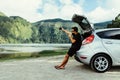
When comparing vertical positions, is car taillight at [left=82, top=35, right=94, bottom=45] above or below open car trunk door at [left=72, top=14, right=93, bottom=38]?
below

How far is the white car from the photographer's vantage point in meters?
12.4

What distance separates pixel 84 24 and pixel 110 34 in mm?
1099

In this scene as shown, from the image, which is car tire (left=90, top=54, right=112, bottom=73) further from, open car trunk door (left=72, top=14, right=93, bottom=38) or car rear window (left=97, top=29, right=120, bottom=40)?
open car trunk door (left=72, top=14, right=93, bottom=38)

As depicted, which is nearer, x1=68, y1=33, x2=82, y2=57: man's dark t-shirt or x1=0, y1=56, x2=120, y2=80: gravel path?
x1=0, y1=56, x2=120, y2=80: gravel path

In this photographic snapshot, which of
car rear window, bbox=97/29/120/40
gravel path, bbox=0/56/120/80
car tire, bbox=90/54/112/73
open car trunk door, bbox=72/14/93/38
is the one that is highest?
open car trunk door, bbox=72/14/93/38

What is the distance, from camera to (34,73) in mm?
12367

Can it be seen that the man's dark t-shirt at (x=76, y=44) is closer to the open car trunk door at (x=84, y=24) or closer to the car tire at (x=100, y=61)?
the open car trunk door at (x=84, y=24)

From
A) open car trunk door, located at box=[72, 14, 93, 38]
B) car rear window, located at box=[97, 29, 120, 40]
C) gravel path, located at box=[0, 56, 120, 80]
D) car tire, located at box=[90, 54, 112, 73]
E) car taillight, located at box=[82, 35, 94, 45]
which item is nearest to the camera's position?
gravel path, located at box=[0, 56, 120, 80]

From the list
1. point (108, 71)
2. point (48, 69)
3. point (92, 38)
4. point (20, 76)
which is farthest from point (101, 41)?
point (20, 76)

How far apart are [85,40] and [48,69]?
1899 millimetres

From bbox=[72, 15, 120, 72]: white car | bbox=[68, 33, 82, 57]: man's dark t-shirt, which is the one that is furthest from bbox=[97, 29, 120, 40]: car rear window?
bbox=[68, 33, 82, 57]: man's dark t-shirt

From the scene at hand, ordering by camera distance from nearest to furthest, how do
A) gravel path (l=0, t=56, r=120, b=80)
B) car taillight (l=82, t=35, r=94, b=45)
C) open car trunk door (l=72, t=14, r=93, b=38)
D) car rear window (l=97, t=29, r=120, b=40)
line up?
gravel path (l=0, t=56, r=120, b=80)
car taillight (l=82, t=35, r=94, b=45)
car rear window (l=97, t=29, r=120, b=40)
open car trunk door (l=72, t=14, r=93, b=38)

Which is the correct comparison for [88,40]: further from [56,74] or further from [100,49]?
[56,74]

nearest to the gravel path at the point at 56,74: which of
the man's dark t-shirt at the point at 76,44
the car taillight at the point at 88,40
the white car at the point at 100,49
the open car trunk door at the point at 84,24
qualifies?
the white car at the point at 100,49
